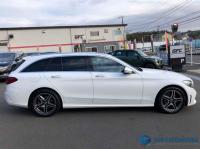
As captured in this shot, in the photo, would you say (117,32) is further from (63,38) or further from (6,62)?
(6,62)

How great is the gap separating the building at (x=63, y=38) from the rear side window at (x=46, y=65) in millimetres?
60311

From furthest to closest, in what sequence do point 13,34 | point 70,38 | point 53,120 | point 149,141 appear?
point 70,38, point 13,34, point 53,120, point 149,141

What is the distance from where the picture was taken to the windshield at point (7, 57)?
20.6 meters

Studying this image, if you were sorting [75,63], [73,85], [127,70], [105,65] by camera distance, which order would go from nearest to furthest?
[127,70], [73,85], [105,65], [75,63]

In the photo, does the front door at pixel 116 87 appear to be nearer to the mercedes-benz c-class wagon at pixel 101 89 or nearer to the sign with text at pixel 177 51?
the mercedes-benz c-class wagon at pixel 101 89

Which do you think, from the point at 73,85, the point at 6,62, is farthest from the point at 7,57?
the point at 73,85

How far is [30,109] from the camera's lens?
8.81 m

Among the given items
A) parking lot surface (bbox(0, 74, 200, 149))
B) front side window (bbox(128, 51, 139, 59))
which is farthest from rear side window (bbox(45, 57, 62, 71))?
front side window (bbox(128, 51, 139, 59))

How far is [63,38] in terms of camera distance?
7394 cm

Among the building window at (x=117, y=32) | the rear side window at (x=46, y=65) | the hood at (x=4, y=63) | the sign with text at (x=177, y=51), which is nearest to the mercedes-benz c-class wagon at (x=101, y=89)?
the rear side window at (x=46, y=65)

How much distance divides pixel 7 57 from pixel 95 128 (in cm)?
1550

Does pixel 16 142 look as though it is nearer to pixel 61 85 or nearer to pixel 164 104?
pixel 61 85

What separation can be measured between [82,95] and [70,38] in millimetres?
66516

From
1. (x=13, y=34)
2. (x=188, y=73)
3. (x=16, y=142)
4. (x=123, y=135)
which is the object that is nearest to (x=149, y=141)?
(x=123, y=135)
